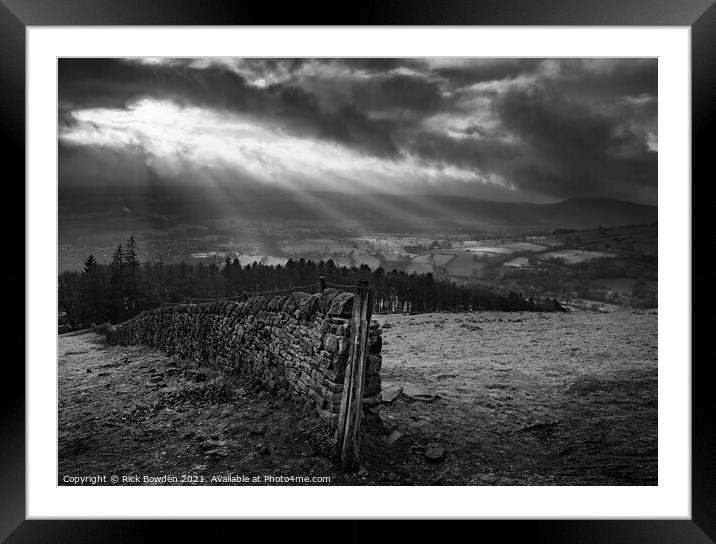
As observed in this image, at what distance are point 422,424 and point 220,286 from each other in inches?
192

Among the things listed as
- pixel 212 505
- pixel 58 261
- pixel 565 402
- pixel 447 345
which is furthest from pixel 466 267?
pixel 58 261

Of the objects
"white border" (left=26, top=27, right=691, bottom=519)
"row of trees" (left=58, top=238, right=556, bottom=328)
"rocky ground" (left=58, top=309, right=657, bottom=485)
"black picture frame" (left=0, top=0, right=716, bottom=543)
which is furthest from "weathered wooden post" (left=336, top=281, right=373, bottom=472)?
"row of trees" (left=58, top=238, right=556, bottom=328)

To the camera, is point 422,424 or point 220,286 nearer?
point 422,424

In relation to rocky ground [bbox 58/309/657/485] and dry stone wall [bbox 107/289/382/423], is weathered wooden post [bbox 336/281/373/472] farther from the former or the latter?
rocky ground [bbox 58/309/657/485]

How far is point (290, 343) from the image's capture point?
4.21 metres

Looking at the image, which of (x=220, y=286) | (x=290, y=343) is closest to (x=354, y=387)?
(x=290, y=343)

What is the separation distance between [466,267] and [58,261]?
5.91 metres

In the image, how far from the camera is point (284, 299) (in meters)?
4.45

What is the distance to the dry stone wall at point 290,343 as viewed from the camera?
341 centimetres
